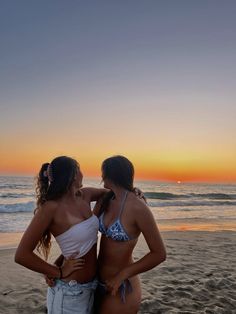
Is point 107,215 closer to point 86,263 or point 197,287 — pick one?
point 86,263

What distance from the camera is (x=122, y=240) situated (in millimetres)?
2750

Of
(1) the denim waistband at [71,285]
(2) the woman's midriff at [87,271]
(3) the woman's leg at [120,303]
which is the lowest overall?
(3) the woman's leg at [120,303]

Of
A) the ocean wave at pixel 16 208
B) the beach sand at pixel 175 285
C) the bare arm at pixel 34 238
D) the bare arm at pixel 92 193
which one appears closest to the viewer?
the bare arm at pixel 34 238

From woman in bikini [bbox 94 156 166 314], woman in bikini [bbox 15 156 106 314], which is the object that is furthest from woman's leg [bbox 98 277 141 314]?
woman in bikini [bbox 15 156 106 314]

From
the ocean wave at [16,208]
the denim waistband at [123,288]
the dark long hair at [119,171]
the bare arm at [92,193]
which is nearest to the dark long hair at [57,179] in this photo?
the dark long hair at [119,171]

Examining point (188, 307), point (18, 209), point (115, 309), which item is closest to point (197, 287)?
point (188, 307)

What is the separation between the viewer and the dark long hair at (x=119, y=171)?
9.03 feet

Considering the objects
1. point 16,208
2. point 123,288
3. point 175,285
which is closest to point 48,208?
point 123,288

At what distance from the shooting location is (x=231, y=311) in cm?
525

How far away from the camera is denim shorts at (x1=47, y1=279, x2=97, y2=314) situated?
8.74 feet

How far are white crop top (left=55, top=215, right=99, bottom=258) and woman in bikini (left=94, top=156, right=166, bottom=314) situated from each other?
137 millimetres

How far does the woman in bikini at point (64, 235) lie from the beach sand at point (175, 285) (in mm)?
2821

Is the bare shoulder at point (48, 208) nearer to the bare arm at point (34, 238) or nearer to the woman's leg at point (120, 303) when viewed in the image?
the bare arm at point (34, 238)

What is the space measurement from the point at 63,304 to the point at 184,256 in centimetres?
667
